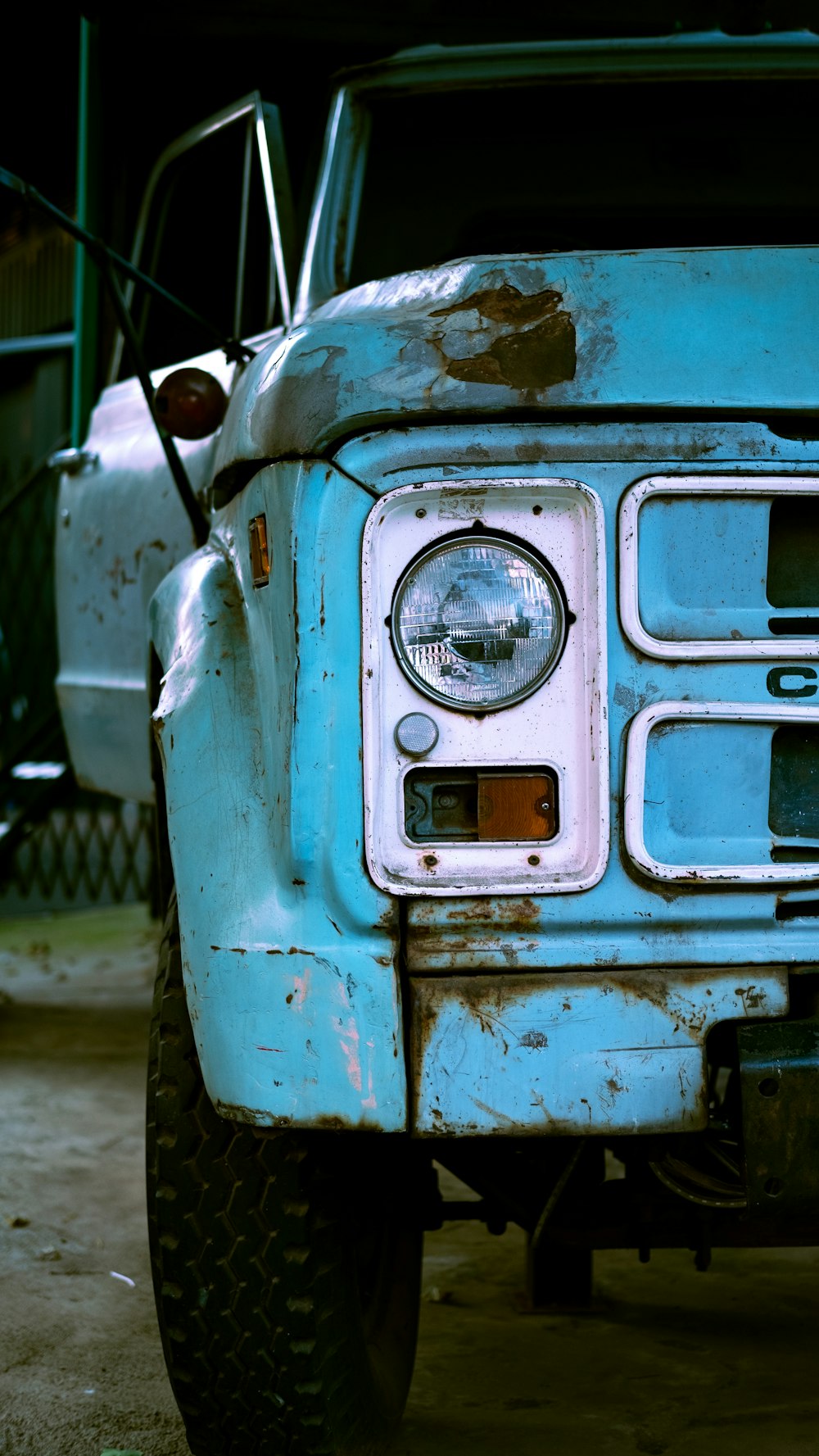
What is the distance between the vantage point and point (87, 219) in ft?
12.8

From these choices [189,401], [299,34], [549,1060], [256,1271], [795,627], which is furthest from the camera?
[299,34]

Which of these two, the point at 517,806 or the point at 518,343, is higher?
the point at 518,343

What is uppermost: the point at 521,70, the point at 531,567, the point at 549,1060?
the point at 521,70

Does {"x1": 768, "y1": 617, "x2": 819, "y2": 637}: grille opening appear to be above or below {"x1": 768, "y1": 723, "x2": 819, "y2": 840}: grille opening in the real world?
above

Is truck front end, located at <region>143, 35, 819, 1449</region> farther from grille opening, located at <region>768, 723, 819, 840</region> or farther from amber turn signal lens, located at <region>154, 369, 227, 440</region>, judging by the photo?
amber turn signal lens, located at <region>154, 369, 227, 440</region>

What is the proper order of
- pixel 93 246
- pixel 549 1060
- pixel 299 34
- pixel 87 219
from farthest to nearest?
pixel 87 219 → pixel 299 34 → pixel 93 246 → pixel 549 1060

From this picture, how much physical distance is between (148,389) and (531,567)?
1133 millimetres

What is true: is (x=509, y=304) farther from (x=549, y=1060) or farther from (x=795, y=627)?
(x=549, y=1060)

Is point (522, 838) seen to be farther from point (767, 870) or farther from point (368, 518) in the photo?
point (368, 518)

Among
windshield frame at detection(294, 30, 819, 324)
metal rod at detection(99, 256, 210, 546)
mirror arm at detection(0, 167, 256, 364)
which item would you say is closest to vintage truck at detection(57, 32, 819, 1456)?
mirror arm at detection(0, 167, 256, 364)

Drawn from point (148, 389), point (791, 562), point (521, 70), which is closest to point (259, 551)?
point (791, 562)

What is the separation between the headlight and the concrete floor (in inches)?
46.3

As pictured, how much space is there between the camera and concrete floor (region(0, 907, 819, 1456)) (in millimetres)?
2191

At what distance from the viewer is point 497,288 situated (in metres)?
1.69
